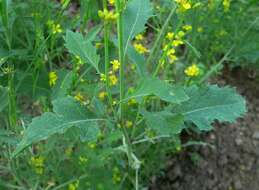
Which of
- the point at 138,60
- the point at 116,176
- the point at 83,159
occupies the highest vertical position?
the point at 138,60

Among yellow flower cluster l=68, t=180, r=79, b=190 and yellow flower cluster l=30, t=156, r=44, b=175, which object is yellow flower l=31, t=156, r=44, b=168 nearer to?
yellow flower cluster l=30, t=156, r=44, b=175

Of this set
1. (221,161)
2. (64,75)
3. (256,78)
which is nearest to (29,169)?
(64,75)

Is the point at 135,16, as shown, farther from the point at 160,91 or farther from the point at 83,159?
the point at 83,159

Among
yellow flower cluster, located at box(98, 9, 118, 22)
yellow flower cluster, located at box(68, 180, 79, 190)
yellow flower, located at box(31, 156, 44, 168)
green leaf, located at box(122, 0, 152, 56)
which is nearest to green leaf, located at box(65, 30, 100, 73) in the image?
green leaf, located at box(122, 0, 152, 56)

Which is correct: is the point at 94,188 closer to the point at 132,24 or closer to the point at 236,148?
the point at 132,24

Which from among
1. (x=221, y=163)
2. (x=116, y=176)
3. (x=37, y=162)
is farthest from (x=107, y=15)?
(x=221, y=163)

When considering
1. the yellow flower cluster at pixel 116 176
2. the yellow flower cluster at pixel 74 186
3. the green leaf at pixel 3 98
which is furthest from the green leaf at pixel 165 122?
the yellow flower cluster at pixel 116 176

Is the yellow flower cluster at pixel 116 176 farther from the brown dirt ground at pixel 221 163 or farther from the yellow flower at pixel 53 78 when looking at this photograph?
the yellow flower at pixel 53 78
